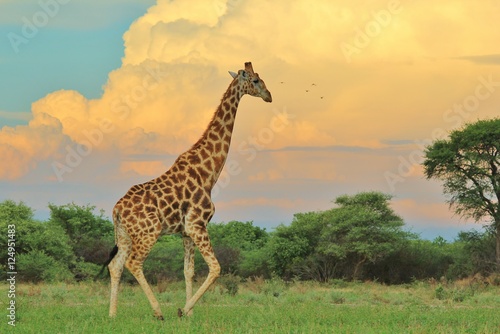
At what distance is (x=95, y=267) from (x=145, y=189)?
872 inches

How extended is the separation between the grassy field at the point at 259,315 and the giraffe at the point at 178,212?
0.90m

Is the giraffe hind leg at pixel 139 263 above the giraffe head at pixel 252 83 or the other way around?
the other way around

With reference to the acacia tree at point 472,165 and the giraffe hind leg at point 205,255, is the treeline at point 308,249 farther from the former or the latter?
the giraffe hind leg at point 205,255

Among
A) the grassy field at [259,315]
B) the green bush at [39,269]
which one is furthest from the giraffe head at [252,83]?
the green bush at [39,269]

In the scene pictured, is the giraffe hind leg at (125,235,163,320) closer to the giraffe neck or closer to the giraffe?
the giraffe

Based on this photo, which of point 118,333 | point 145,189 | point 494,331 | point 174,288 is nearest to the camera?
point 118,333

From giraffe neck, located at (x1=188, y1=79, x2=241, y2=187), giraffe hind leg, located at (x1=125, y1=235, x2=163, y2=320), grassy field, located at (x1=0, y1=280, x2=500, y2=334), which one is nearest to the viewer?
grassy field, located at (x1=0, y1=280, x2=500, y2=334)

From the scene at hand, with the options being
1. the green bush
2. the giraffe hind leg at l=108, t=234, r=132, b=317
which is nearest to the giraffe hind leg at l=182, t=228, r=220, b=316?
the giraffe hind leg at l=108, t=234, r=132, b=317

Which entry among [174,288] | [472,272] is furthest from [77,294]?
[472,272]

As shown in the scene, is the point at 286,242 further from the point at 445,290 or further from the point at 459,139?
the point at 445,290

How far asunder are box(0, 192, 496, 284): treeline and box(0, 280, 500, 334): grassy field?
11660 millimetres

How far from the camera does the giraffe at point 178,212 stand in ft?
51.2

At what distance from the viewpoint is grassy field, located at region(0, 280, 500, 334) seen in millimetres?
14523

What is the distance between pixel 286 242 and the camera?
38312 millimetres
